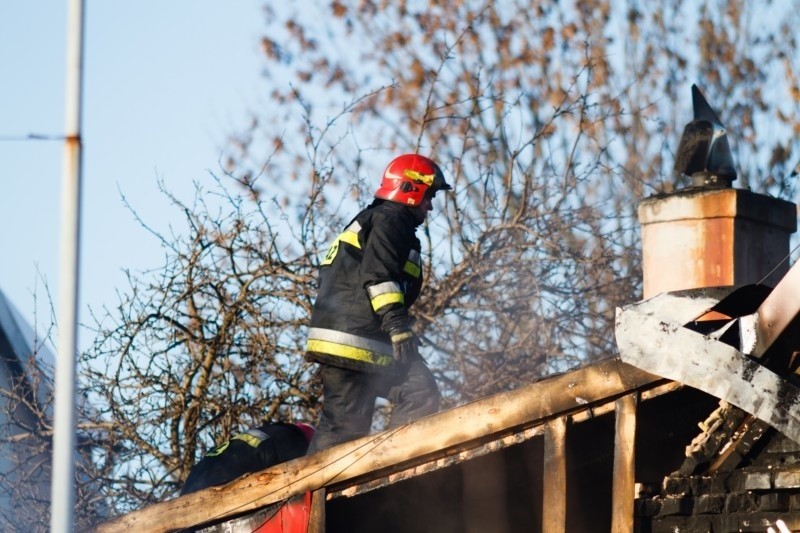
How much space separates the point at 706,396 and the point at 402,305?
65.4 inches

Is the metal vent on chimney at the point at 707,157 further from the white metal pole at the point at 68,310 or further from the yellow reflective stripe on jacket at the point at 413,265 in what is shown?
the white metal pole at the point at 68,310

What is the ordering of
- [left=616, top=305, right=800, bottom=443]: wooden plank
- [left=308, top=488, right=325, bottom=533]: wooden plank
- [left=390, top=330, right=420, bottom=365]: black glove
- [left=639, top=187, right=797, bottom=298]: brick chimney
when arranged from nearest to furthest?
[left=616, top=305, right=800, bottom=443]: wooden plank < [left=308, top=488, right=325, bottom=533]: wooden plank < [left=390, top=330, right=420, bottom=365]: black glove < [left=639, top=187, right=797, bottom=298]: brick chimney

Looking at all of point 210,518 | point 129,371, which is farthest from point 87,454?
point 210,518

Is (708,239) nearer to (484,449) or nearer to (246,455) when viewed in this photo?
(484,449)

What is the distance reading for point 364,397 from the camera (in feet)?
22.2

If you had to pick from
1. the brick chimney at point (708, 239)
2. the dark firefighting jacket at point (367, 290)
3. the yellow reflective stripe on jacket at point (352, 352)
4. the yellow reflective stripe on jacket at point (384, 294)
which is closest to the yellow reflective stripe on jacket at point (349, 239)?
the dark firefighting jacket at point (367, 290)

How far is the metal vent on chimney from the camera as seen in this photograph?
7684 mm

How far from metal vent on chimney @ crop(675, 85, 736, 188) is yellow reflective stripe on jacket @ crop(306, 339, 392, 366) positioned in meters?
2.42

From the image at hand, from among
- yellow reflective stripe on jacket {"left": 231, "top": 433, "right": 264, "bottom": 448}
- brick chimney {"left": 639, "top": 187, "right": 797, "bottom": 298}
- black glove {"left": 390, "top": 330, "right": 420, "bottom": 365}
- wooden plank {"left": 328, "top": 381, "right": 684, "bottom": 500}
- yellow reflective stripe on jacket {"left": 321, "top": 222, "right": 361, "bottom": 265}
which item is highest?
brick chimney {"left": 639, "top": 187, "right": 797, "bottom": 298}

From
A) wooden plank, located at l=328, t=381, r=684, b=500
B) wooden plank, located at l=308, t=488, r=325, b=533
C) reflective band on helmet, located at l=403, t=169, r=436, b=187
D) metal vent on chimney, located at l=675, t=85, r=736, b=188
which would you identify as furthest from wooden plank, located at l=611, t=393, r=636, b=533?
metal vent on chimney, located at l=675, t=85, r=736, b=188

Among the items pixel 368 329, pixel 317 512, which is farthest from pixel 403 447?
pixel 368 329

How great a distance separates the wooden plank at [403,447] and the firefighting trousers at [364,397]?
67 centimetres

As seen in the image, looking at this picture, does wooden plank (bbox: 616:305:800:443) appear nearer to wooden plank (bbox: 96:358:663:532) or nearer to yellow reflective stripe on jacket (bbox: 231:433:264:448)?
wooden plank (bbox: 96:358:663:532)

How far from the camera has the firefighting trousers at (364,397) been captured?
21.9 ft
